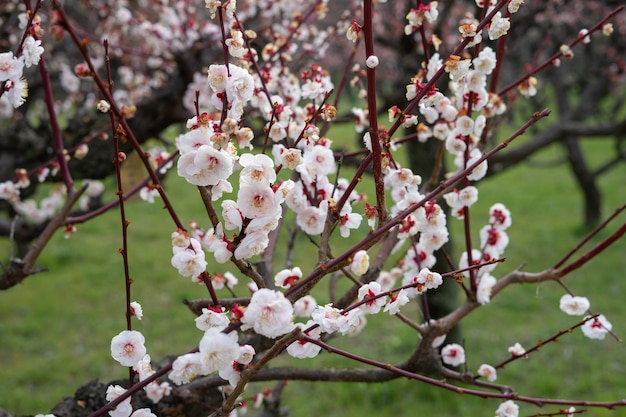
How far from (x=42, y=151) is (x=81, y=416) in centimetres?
176

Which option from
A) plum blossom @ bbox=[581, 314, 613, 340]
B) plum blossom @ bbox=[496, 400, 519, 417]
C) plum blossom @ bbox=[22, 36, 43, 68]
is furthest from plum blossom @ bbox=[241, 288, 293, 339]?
plum blossom @ bbox=[581, 314, 613, 340]

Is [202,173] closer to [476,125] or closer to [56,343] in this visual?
[476,125]

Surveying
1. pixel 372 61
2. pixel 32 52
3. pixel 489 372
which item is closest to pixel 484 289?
pixel 489 372

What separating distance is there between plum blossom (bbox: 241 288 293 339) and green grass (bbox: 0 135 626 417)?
2.81 metres

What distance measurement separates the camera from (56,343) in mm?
5020

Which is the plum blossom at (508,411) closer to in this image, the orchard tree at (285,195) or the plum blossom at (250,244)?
the orchard tree at (285,195)

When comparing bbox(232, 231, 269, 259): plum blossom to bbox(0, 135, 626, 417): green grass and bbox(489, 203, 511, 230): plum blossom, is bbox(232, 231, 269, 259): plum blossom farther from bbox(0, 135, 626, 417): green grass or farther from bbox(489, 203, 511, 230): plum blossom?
bbox(0, 135, 626, 417): green grass

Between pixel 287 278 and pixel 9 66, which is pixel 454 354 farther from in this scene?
pixel 9 66

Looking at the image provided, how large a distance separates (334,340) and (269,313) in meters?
4.16

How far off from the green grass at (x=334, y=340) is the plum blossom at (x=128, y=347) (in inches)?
98.5

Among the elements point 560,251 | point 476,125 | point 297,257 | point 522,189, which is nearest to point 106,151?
point 476,125

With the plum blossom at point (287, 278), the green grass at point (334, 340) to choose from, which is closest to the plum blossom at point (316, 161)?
the plum blossom at point (287, 278)

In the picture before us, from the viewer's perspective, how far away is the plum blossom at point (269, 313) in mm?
963

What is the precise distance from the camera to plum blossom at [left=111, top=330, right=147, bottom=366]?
1.20 metres
